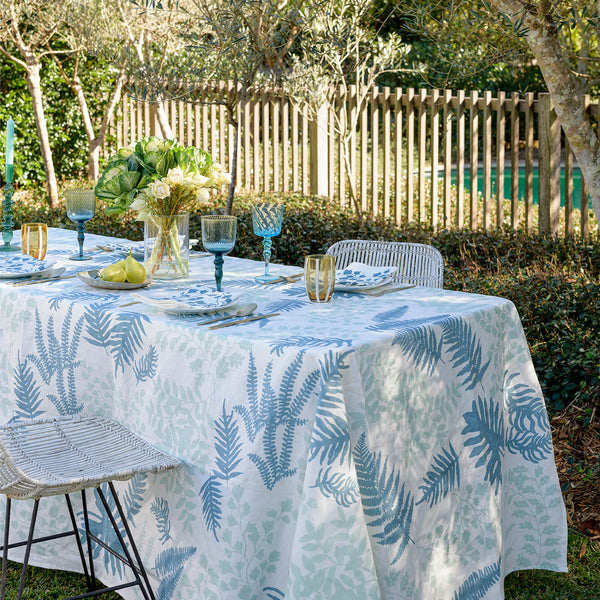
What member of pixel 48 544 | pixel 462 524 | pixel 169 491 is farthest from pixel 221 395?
pixel 48 544

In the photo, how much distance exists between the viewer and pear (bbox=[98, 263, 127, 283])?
2.94m

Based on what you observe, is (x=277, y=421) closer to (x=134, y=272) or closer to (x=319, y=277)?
(x=319, y=277)

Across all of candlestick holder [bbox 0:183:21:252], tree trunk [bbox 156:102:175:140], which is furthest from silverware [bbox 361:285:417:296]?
tree trunk [bbox 156:102:175:140]

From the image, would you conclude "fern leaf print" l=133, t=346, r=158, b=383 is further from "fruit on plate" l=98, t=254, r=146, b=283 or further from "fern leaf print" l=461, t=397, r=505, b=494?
"fern leaf print" l=461, t=397, r=505, b=494

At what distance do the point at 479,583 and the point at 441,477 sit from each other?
379 millimetres

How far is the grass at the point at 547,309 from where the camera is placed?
2.89m

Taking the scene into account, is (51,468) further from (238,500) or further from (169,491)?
(238,500)

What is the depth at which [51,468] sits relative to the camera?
7.50 feet

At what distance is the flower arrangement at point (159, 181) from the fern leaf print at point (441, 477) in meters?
1.24

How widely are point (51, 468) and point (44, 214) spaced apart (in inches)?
229

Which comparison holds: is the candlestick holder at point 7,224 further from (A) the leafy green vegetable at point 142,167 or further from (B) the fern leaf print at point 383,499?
(B) the fern leaf print at point 383,499

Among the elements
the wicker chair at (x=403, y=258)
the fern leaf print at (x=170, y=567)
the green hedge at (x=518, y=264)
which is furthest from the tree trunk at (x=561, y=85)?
the fern leaf print at (x=170, y=567)

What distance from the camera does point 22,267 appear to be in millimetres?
3135

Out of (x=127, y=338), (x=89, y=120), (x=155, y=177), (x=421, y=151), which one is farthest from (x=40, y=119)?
(x=127, y=338)
